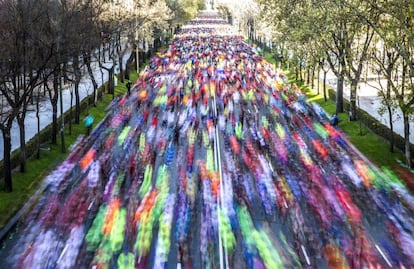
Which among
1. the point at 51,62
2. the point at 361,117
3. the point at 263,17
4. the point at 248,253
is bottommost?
the point at 248,253

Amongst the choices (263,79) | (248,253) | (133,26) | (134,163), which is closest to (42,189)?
(134,163)

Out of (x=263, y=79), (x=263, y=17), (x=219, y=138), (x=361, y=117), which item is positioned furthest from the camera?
(x=263, y=79)

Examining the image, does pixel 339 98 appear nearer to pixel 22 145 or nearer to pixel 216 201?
pixel 216 201

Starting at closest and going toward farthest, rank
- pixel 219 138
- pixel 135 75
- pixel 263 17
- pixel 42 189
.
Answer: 1. pixel 42 189
2. pixel 219 138
3. pixel 263 17
4. pixel 135 75

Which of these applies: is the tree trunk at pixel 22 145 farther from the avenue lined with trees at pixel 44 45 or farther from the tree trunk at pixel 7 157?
the tree trunk at pixel 7 157

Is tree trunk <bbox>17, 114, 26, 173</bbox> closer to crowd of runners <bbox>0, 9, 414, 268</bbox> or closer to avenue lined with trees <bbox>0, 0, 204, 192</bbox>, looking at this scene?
avenue lined with trees <bbox>0, 0, 204, 192</bbox>

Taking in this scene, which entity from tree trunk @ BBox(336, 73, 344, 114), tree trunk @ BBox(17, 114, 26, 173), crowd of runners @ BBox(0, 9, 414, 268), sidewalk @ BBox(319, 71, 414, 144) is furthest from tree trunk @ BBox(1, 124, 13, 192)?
tree trunk @ BBox(336, 73, 344, 114)

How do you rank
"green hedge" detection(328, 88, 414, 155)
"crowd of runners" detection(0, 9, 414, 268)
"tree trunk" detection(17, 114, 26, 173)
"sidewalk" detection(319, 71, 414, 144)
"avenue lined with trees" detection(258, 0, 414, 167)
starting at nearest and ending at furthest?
1. "crowd of runners" detection(0, 9, 414, 268)
2. "avenue lined with trees" detection(258, 0, 414, 167)
3. "tree trunk" detection(17, 114, 26, 173)
4. "green hedge" detection(328, 88, 414, 155)
5. "sidewalk" detection(319, 71, 414, 144)

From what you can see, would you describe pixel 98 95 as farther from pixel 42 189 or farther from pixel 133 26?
pixel 42 189
